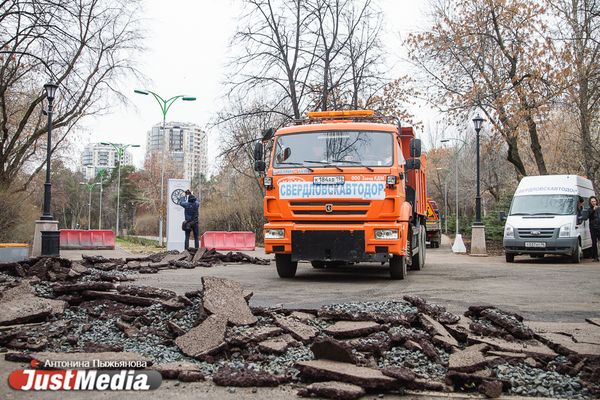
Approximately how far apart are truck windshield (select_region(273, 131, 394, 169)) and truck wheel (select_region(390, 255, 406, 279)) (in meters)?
2.07

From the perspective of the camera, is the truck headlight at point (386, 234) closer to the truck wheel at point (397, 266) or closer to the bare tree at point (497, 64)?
the truck wheel at point (397, 266)

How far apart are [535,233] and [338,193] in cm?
1018

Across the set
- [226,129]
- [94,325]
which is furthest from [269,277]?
[226,129]

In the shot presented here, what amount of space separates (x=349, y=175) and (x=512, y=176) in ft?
147

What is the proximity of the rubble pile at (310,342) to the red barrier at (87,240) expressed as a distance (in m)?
18.9

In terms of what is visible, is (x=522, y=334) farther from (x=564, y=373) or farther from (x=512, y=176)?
(x=512, y=176)

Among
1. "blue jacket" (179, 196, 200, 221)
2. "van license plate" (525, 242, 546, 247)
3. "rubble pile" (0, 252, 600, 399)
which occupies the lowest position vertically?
"rubble pile" (0, 252, 600, 399)

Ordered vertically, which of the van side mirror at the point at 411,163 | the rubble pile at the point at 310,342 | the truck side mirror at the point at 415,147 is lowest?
the rubble pile at the point at 310,342

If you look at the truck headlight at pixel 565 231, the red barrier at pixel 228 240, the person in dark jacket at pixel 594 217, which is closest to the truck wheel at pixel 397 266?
the truck headlight at pixel 565 231

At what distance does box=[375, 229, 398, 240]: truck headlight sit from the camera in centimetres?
870

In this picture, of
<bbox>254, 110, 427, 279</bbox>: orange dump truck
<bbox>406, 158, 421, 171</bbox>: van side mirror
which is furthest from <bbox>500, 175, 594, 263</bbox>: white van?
<bbox>406, 158, 421, 171</bbox>: van side mirror

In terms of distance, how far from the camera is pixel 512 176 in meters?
48.4

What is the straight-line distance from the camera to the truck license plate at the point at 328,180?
8.92 m

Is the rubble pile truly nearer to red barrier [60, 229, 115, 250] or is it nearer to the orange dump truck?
the orange dump truck
